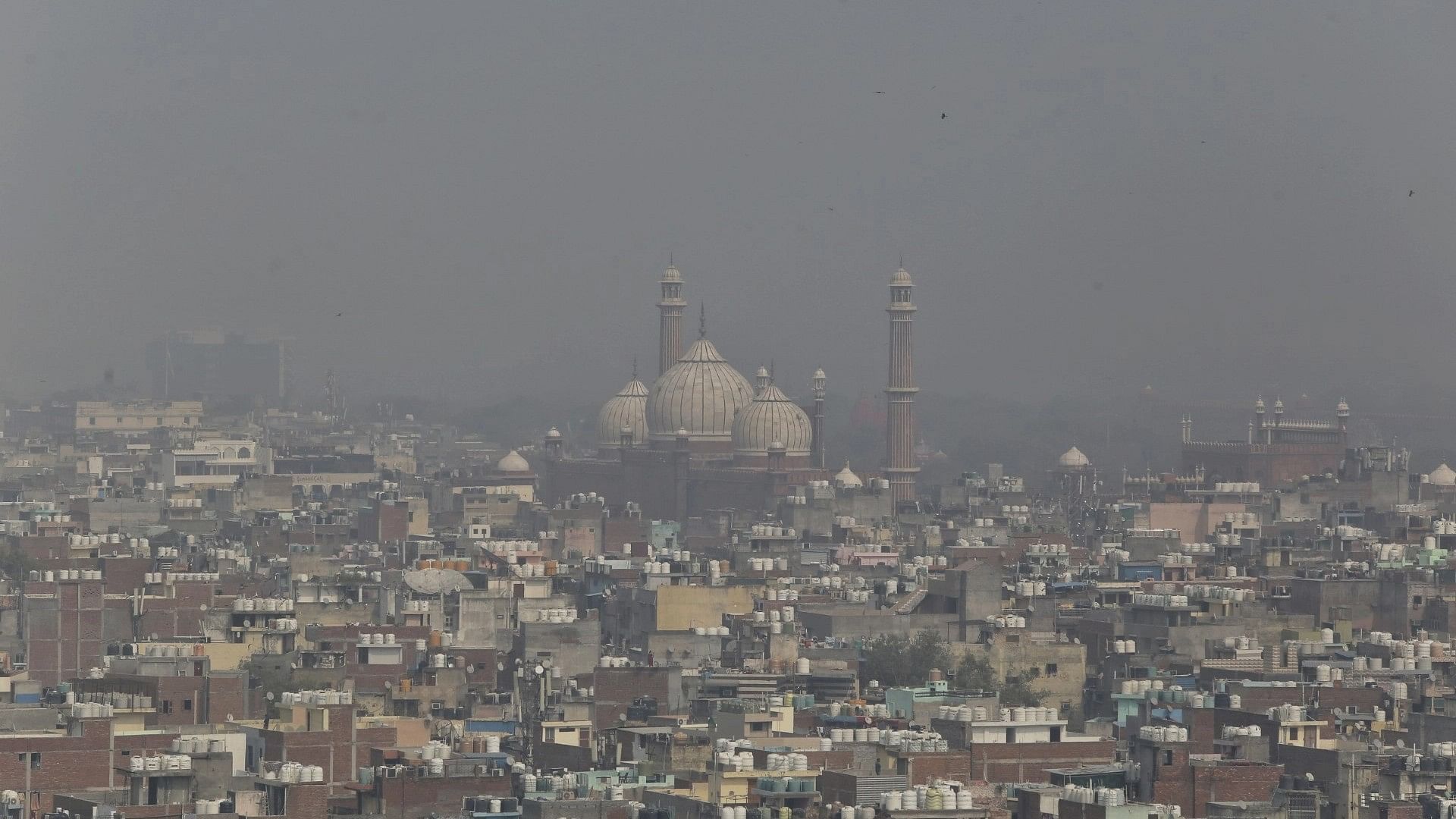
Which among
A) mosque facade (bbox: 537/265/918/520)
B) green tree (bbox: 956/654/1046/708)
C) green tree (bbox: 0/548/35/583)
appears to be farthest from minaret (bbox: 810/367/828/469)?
green tree (bbox: 956/654/1046/708)

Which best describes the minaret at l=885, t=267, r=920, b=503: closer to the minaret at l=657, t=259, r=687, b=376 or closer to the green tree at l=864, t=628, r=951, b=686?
the minaret at l=657, t=259, r=687, b=376

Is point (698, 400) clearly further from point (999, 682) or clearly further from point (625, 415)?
point (999, 682)

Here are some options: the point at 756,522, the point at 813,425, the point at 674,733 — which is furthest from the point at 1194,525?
the point at 674,733

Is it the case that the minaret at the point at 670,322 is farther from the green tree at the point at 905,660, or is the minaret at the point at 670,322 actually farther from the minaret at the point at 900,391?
the green tree at the point at 905,660

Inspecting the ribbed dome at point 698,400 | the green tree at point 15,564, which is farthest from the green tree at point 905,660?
the ribbed dome at point 698,400

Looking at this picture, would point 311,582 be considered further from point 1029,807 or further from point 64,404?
point 64,404

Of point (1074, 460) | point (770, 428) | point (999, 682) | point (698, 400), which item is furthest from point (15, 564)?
point (1074, 460)
